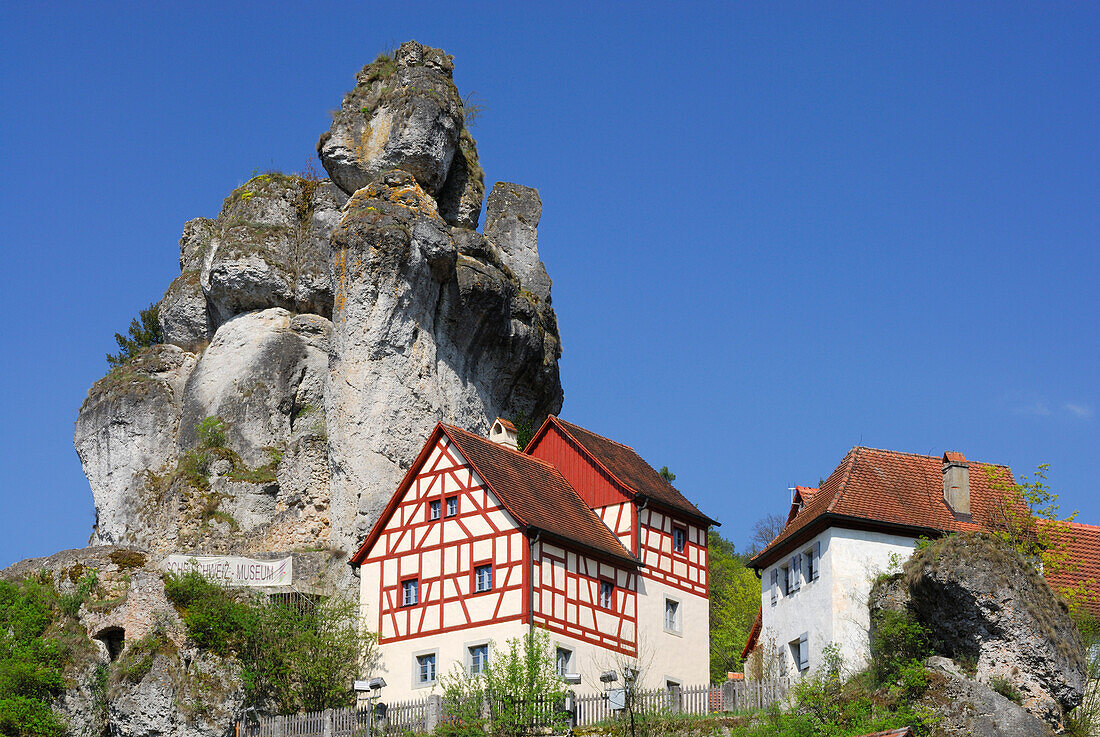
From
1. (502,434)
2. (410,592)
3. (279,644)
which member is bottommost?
(279,644)

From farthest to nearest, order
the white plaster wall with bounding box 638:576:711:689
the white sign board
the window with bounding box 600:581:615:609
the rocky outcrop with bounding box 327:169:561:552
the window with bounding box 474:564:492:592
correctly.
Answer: the rocky outcrop with bounding box 327:169:561:552 < the white sign board < the white plaster wall with bounding box 638:576:711:689 < the window with bounding box 600:581:615:609 < the window with bounding box 474:564:492:592

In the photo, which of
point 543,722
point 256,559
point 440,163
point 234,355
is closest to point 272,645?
point 256,559

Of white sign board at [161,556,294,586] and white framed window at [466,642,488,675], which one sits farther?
white sign board at [161,556,294,586]

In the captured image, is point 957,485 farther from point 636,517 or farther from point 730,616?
point 730,616

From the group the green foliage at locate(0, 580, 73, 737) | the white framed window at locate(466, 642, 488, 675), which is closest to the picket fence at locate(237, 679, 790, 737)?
the white framed window at locate(466, 642, 488, 675)

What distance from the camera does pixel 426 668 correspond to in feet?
131

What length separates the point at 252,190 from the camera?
5878 centimetres

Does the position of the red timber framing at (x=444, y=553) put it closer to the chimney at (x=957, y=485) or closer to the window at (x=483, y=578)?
the window at (x=483, y=578)

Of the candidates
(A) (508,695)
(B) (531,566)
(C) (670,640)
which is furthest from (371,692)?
(C) (670,640)

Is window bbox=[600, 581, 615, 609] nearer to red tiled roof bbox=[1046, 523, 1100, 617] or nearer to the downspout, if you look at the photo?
the downspout

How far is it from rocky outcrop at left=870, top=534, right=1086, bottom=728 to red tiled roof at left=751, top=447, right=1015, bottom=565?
3248mm

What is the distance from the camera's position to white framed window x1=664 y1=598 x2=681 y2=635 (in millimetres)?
43650

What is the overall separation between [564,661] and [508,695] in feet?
15.3

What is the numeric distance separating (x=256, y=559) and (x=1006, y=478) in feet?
71.4
